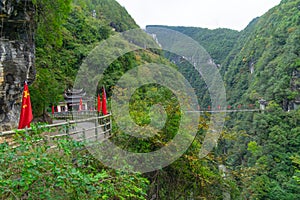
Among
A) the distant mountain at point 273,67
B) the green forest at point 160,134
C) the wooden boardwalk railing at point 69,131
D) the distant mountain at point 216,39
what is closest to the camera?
the green forest at point 160,134

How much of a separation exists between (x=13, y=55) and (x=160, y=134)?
4.81 metres

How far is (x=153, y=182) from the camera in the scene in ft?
14.0

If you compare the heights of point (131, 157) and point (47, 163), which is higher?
point (47, 163)

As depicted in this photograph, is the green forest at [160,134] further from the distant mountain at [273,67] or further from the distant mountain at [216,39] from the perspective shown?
the distant mountain at [216,39]

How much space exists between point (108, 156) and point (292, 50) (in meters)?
43.9

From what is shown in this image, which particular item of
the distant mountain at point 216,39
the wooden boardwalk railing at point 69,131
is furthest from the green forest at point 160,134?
the distant mountain at point 216,39

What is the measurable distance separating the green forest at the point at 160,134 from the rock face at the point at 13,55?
2.97 feet

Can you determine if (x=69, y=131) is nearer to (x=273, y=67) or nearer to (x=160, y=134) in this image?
(x=160, y=134)

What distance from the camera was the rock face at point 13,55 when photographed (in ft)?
21.3

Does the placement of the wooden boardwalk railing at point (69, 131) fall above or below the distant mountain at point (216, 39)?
below

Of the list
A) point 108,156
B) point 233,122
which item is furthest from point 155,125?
point 233,122

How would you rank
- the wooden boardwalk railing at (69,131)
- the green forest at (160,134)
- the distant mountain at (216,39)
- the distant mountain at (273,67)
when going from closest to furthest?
the green forest at (160,134), the wooden boardwalk railing at (69,131), the distant mountain at (273,67), the distant mountain at (216,39)

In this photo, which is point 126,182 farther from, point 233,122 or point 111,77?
point 233,122

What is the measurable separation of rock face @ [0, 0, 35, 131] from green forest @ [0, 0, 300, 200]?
90 centimetres
